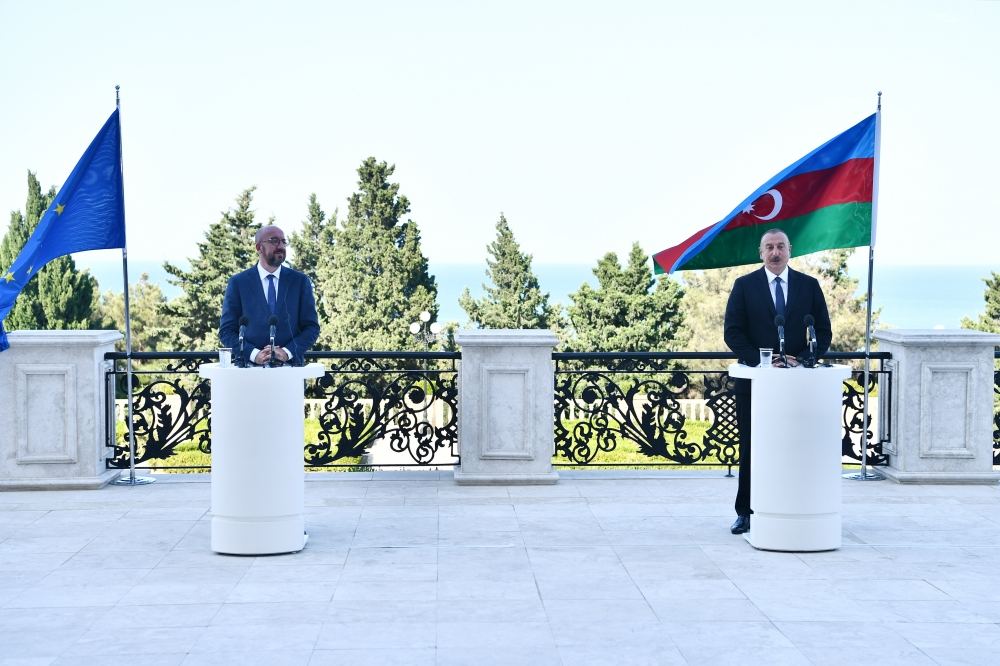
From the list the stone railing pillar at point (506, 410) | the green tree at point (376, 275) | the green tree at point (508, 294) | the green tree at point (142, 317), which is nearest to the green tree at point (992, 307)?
the green tree at point (376, 275)

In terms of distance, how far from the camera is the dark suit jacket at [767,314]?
7.16 metres

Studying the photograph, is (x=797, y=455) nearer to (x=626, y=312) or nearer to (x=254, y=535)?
(x=254, y=535)

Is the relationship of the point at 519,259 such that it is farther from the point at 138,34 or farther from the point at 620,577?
the point at 620,577

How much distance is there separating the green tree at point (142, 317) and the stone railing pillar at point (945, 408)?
44145 millimetres

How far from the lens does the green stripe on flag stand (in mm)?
8711

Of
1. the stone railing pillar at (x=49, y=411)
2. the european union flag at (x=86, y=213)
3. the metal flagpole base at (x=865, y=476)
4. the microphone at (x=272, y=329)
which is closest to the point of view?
the microphone at (x=272, y=329)

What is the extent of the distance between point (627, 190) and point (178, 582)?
85.7 metres

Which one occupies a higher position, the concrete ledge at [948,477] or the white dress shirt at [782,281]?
the white dress shirt at [782,281]

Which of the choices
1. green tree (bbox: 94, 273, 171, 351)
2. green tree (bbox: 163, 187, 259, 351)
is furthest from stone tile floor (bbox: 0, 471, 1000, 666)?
green tree (bbox: 163, 187, 259, 351)

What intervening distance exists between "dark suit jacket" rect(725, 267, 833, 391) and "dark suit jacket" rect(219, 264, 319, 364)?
260 centimetres

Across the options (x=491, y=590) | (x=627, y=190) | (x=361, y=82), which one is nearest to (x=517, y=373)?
(x=491, y=590)

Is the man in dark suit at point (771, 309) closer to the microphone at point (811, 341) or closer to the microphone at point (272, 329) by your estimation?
the microphone at point (811, 341)

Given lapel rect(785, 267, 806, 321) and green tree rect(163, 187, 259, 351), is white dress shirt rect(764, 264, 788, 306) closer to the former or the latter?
lapel rect(785, 267, 806, 321)

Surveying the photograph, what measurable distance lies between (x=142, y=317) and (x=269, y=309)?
2534 inches
